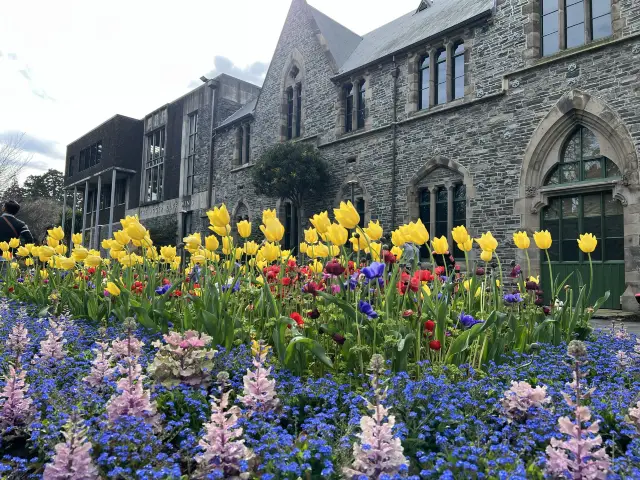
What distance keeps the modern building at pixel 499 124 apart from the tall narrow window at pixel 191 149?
8.79 m

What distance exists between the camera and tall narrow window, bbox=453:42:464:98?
13422mm

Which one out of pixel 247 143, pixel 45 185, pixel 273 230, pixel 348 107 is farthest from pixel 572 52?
pixel 45 185

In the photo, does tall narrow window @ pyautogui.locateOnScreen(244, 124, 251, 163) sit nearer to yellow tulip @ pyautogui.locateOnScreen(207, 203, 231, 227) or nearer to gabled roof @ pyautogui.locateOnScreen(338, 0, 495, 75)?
gabled roof @ pyautogui.locateOnScreen(338, 0, 495, 75)

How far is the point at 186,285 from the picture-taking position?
473 cm

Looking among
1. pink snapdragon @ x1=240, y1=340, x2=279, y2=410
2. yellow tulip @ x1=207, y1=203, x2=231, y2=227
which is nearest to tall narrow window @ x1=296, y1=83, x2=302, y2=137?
yellow tulip @ x1=207, y1=203, x2=231, y2=227

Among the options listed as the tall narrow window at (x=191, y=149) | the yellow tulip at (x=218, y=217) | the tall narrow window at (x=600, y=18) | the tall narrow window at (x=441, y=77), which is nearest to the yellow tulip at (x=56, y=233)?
the yellow tulip at (x=218, y=217)

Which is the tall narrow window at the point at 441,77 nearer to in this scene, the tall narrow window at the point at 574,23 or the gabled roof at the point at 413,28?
the gabled roof at the point at 413,28

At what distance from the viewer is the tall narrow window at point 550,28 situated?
11578 mm

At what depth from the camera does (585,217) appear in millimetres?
10938

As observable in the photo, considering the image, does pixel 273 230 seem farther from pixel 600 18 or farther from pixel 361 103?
pixel 361 103

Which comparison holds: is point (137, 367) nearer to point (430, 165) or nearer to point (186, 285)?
point (186, 285)

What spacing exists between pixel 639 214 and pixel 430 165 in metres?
5.45

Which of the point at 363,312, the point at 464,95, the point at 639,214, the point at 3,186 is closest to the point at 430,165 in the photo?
the point at 464,95

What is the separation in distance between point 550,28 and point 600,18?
45.2 inches
